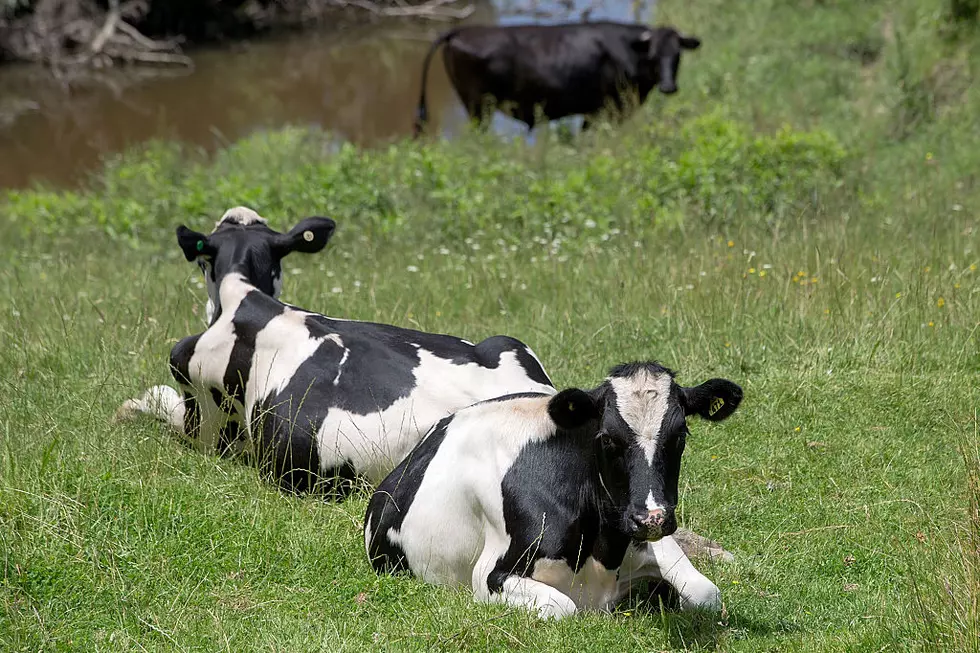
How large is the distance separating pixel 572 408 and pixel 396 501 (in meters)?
1.13

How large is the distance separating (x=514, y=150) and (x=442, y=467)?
1135cm

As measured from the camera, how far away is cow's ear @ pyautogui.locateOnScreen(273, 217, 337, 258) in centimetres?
857

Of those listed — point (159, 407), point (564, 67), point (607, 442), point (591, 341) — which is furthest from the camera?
point (564, 67)

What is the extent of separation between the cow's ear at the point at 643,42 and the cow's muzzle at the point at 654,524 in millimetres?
15701

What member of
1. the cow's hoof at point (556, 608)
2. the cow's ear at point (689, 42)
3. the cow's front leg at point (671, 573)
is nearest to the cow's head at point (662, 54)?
the cow's ear at point (689, 42)

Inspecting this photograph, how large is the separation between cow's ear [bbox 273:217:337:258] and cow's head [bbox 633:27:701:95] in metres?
11.4

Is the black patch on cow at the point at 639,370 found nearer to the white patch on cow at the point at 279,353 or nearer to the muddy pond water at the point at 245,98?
the white patch on cow at the point at 279,353

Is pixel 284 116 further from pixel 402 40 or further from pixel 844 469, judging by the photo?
pixel 844 469

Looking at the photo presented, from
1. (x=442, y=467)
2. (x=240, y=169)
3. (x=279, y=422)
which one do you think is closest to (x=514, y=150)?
(x=240, y=169)

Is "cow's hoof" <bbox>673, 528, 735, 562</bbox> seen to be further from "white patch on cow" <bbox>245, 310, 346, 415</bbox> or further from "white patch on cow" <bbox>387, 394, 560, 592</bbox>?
"white patch on cow" <bbox>245, 310, 346, 415</bbox>

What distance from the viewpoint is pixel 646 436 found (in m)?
5.16

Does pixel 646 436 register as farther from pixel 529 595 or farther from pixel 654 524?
pixel 529 595

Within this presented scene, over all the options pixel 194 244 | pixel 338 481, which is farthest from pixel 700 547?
pixel 194 244

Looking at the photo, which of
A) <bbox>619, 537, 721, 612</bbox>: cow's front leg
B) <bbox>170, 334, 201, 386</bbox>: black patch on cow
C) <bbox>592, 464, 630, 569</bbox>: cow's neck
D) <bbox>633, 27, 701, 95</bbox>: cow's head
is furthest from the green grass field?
<bbox>633, 27, 701, 95</bbox>: cow's head
